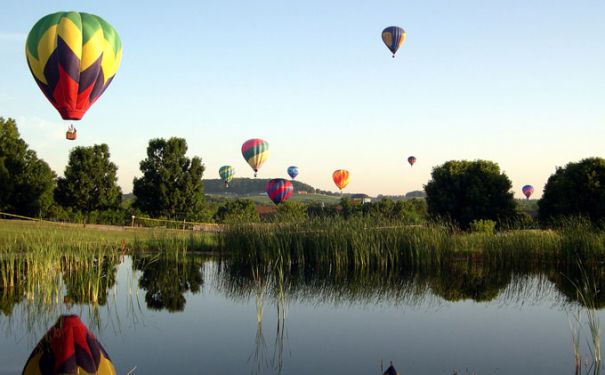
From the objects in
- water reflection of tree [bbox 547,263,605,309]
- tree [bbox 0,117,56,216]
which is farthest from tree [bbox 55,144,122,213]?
water reflection of tree [bbox 547,263,605,309]

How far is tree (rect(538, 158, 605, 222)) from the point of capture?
90.2 feet

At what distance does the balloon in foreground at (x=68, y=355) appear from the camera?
7.45 m

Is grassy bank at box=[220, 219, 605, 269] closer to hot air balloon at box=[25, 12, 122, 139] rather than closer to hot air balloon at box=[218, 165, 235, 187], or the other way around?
hot air balloon at box=[25, 12, 122, 139]

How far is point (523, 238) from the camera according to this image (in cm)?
1828

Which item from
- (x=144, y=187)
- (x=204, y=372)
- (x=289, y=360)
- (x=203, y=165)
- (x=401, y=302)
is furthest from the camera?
(x=203, y=165)

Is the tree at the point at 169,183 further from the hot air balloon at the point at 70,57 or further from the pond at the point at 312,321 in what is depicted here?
the pond at the point at 312,321

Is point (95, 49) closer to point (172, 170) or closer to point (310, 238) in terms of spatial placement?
point (310, 238)

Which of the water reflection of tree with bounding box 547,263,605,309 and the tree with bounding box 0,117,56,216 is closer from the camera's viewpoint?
the water reflection of tree with bounding box 547,263,605,309

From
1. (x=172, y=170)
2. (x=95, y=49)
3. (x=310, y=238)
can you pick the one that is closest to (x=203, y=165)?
(x=172, y=170)

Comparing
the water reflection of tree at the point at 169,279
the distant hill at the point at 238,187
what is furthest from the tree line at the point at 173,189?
the distant hill at the point at 238,187

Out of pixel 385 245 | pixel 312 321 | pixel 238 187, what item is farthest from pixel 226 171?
pixel 238 187

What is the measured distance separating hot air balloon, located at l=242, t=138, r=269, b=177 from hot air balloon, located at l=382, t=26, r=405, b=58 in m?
15.8

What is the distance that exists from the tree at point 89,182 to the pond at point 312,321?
25.3 meters

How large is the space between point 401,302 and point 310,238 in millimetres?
6149
